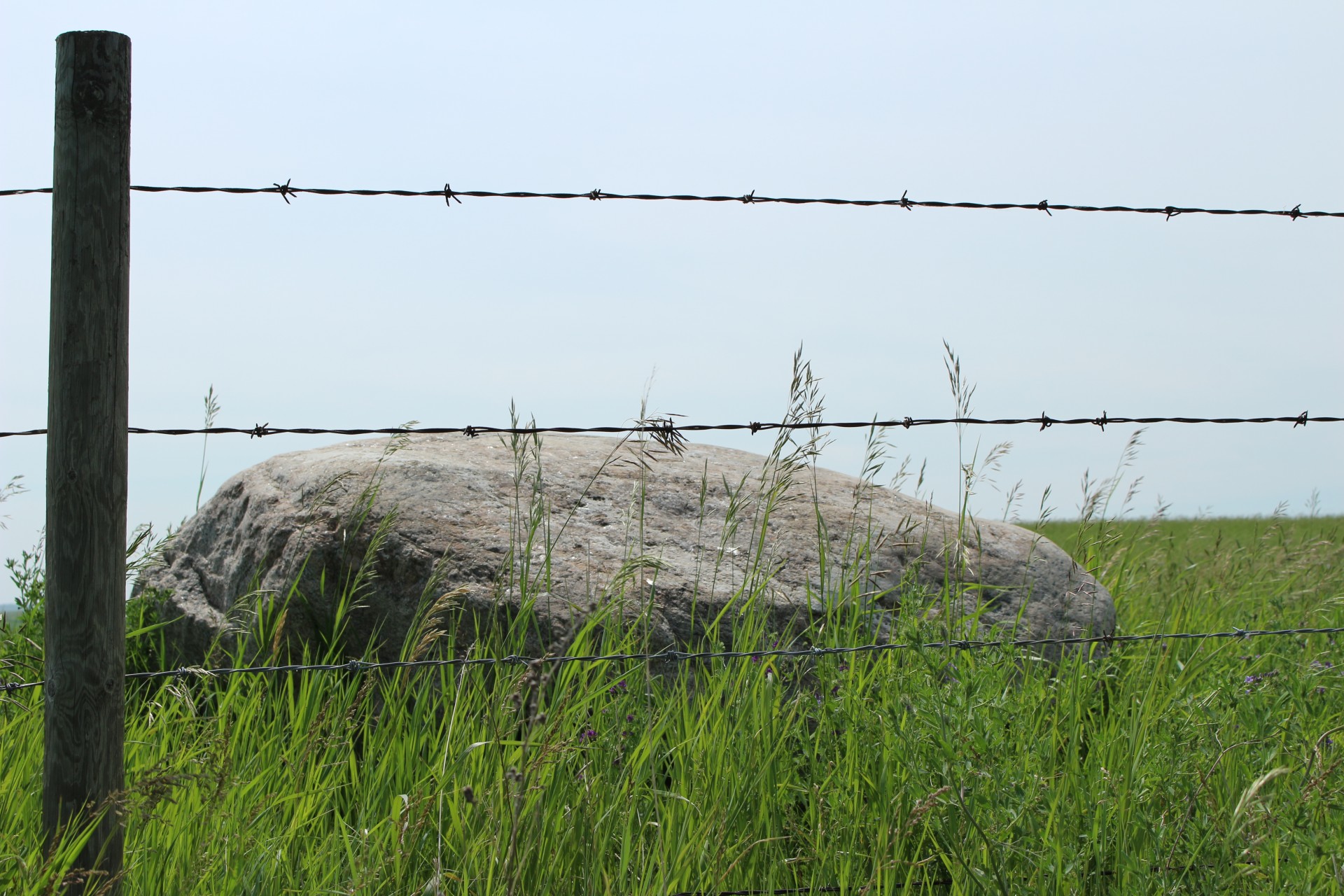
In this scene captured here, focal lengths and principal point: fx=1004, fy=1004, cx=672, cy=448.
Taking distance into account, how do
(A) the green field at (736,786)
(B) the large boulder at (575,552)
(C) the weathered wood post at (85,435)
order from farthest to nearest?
(B) the large boulder at (575,552), (A) the green field at (736,786), (C) the weathered wood post at (85,435)

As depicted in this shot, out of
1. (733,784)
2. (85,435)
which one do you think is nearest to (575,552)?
(733,784)

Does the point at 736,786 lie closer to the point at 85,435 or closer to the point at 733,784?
the point at 733,784

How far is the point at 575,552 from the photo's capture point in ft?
11.3

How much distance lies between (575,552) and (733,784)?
4.08ft

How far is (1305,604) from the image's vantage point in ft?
17.5

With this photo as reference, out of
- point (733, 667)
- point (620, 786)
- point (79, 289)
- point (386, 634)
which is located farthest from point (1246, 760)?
point (79, 289)

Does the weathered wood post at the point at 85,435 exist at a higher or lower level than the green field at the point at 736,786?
higher

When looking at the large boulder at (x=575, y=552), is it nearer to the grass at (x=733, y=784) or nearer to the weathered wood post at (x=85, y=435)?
the grass at (x=733, y=784)

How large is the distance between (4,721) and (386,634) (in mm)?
1103

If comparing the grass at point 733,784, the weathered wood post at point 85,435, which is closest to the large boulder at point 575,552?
the grass at point 733,784

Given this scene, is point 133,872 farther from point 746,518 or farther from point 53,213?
point 746,518

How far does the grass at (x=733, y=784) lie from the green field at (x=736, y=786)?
0.01 meters

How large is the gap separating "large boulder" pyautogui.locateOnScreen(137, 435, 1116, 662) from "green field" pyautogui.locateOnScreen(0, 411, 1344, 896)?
0.20 m

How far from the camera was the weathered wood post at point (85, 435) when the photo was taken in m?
1.94
